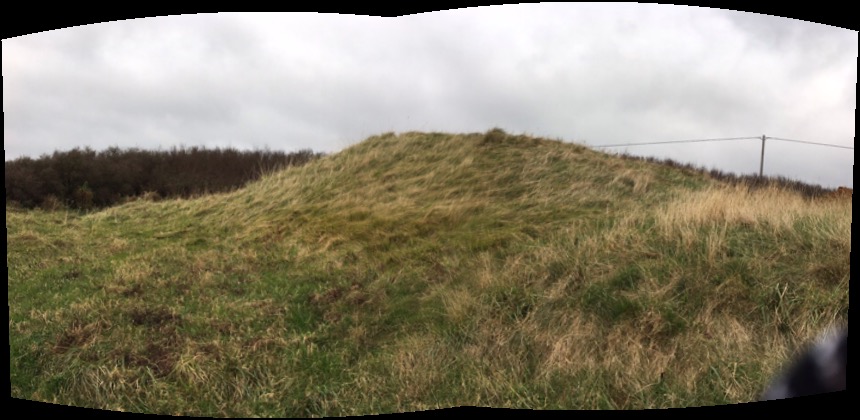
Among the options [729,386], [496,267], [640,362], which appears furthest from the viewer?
[496,267]

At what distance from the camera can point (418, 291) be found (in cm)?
450

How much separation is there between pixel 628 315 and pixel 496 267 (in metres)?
1.07

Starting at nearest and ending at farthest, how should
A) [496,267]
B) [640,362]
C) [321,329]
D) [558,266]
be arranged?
1. [640,362]
2. [321,329]
3. [496,267]
4. [558,266]

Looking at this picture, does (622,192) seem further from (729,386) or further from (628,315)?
(729,386)

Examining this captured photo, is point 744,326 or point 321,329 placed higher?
point 744,326

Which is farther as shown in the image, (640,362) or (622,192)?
(622,192)

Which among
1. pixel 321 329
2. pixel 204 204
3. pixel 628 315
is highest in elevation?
pixel 204 204

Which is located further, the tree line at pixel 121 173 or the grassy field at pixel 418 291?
the tree line at pixel 121 173

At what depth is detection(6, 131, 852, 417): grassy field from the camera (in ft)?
12.0

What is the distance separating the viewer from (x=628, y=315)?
14.9ft

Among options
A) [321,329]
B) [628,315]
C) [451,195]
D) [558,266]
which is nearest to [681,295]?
[628,315]

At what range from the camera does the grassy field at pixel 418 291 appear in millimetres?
3652

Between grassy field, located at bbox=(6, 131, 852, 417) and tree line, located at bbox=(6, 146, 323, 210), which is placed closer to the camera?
grassy field, located at bbox=(6, 131, 852, 417)

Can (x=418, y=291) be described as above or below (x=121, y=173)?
below
